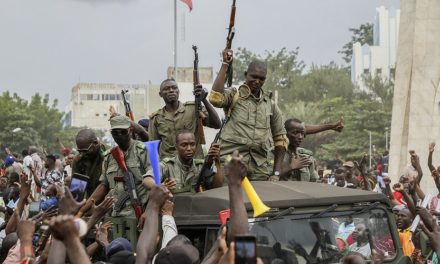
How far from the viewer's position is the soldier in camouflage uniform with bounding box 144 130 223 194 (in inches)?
348

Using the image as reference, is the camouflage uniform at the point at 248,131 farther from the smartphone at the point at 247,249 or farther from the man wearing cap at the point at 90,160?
the smartphone at the point at 247,249

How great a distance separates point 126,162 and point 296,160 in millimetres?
1848

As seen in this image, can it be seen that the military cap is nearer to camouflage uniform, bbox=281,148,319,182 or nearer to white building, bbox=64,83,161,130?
camouflage uniform, bbox=281,148,319,182

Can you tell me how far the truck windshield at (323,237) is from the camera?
25.0 feet

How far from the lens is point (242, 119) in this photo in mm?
9789

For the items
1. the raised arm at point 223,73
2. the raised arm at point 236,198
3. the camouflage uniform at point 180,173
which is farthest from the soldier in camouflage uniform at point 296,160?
the raised arm at point 236,198

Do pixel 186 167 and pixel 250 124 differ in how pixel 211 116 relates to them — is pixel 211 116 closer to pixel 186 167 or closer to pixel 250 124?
pixel 250 124

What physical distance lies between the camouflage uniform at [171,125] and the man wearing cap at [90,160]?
1.82 feet

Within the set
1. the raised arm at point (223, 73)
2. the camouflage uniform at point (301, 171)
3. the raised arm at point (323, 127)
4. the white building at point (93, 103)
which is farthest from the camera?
the white building at point (93, 103)

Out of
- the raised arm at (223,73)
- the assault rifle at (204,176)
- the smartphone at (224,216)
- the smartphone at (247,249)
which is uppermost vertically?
the raised arm at (223,73)

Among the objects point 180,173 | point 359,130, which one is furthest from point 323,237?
point 359,130

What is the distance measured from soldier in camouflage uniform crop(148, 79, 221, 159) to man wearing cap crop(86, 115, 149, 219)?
85 centimetres

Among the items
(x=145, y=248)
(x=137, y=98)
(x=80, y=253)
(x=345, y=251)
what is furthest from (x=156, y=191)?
(x=137, y=98)

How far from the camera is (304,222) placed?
7902 mm
